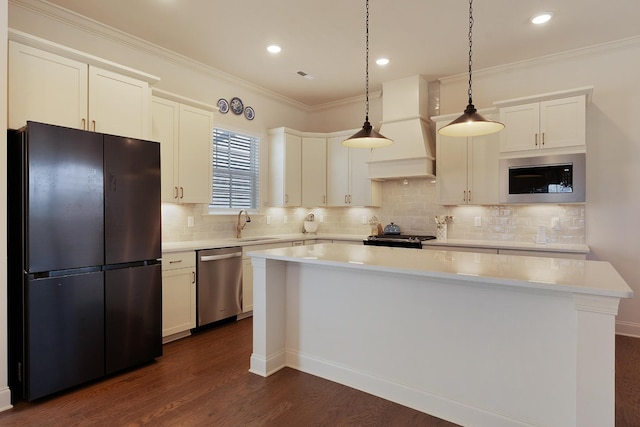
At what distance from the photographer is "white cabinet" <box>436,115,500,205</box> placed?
422cm

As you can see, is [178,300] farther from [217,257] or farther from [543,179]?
[543,179]

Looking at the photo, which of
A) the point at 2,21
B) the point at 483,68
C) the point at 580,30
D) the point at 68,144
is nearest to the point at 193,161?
the point at 68,144

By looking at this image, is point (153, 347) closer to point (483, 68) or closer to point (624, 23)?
point (483, 68)

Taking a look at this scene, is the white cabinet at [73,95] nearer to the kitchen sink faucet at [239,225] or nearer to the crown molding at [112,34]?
the crown molding at [112,34]

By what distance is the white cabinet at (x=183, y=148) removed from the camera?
379 cm

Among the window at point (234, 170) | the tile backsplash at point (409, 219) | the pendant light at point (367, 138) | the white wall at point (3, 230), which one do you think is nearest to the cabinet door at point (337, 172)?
the tile backsplash at point (409, 219)

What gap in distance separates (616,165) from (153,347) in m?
4.86

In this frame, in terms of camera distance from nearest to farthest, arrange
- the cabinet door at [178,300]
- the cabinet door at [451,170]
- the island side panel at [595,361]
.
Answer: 1. the island side panel at [595,361]
2. the cabinet door at [178,300]
3. the cabinet door at [451,170]

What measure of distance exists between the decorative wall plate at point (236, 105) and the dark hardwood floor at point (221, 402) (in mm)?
3151

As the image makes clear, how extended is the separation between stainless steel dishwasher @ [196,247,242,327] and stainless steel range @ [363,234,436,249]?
1711 mm

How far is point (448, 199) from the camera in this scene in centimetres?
452

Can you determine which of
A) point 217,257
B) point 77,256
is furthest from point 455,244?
point 77,256

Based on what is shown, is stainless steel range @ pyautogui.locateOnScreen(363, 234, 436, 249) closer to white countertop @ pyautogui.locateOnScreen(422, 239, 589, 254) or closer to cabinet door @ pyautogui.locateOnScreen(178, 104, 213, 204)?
white countertop @ pyautogui.locateOnScreen(422, 239, 589, 254)

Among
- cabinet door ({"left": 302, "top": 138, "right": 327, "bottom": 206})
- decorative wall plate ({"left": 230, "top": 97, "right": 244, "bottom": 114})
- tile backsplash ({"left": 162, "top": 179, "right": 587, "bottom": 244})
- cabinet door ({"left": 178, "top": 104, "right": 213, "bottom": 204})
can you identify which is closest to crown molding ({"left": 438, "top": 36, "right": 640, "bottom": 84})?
tile backsplash ({"left": 162, "top": 179, "right": 587, "bottom": 244})
